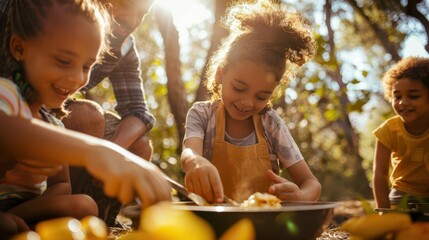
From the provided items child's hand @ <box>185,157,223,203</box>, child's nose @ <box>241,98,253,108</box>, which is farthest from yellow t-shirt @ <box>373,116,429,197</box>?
child's hand @ <box>185,157,223,203</box>

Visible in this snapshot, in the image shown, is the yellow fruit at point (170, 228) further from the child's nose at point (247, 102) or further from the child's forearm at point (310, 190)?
the child's nose at point (247, 102)

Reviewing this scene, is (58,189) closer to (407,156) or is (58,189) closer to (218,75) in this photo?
(218,75)

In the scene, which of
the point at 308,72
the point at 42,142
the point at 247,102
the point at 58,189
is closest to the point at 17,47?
the point at 58,189

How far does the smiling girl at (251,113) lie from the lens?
2471mm

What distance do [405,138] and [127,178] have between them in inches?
107

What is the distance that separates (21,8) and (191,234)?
1.20m

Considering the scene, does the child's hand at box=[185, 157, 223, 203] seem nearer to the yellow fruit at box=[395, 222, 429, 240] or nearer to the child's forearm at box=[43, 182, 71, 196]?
the child's forearm at box=[43, 182, 71, 196]

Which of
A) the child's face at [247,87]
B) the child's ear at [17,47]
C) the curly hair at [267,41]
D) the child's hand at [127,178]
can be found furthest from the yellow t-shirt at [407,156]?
the child's hand at [127,178]

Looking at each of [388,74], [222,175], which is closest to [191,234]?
[222,175]

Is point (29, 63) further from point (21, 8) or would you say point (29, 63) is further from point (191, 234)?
point (191, 234)

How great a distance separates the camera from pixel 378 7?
18.6 feet

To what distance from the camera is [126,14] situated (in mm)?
2768

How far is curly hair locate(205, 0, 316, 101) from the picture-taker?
102 inches

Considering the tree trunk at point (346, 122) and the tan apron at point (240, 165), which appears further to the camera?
the tree trunk at point (346, 122)
